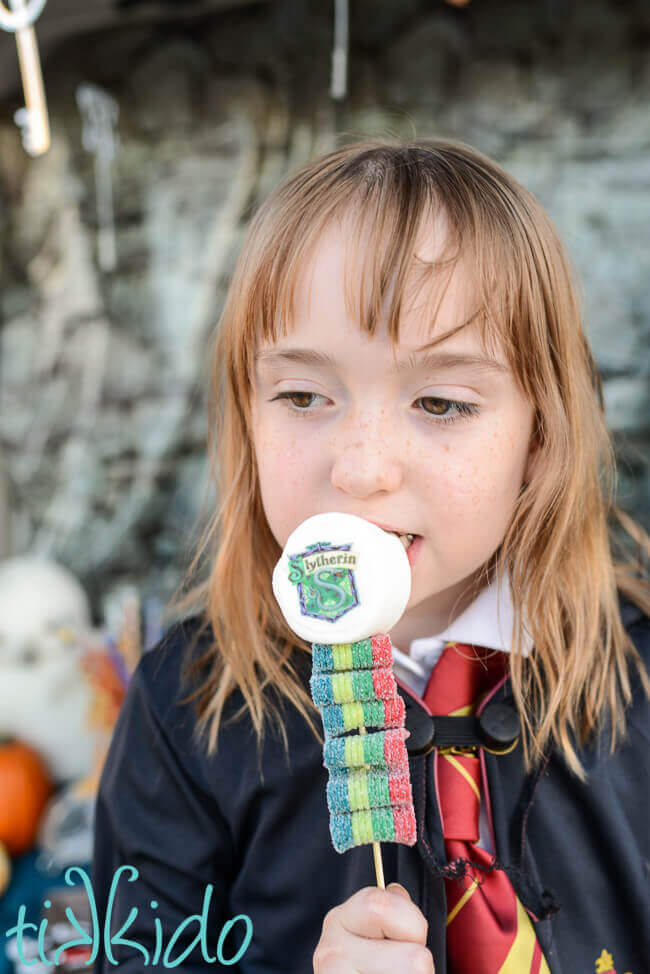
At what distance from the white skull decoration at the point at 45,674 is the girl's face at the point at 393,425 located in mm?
1432

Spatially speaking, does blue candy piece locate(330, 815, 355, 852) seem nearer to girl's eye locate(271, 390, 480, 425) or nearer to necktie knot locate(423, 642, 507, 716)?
necktie knot locate(423, 642, 507, 716)

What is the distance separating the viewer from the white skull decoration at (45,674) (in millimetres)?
2410

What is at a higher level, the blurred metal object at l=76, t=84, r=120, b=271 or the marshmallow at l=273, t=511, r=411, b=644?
the blurred metal object at l=76, t=84, r=120, b=271

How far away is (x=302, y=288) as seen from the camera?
1146mm

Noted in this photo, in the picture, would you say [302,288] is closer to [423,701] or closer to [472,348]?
[472,348]

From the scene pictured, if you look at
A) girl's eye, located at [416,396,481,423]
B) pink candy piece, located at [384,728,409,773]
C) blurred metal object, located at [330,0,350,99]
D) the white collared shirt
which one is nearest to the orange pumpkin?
the white collared shirt

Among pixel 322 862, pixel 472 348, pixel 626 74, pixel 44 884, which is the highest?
pixel 626 74

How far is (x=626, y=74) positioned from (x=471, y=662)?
1819 millimetres

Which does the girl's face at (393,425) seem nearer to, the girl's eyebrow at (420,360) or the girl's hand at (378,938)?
the girl's eyebrow at (420,360)

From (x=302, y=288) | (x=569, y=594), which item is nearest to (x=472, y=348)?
(x=302, y=288)

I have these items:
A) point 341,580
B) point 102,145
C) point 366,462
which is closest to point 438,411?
point 366,462

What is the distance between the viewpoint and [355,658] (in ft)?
3.44

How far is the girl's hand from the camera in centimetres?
Answer: 98

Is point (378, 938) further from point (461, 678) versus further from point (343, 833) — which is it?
point (461, 678)
